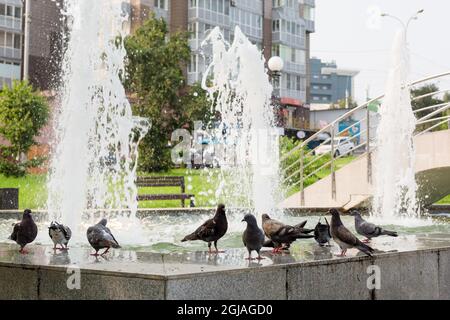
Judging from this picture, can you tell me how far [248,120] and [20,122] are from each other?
19.6m

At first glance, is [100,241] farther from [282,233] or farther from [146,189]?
[146,189]

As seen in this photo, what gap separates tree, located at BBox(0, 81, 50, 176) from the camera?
32094mm

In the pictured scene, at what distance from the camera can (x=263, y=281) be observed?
5.21m

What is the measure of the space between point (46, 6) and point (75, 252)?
43619 millimetres

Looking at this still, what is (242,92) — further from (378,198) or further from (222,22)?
(222,22)

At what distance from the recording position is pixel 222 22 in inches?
2133

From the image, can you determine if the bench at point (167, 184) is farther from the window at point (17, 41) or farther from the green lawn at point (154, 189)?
the window at point (17, 41)

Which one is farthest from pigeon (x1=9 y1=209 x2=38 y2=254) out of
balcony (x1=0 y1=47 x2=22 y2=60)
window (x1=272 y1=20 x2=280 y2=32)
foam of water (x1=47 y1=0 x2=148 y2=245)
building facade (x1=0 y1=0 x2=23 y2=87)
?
window (x1=272 y1=20 x2=280 y2=32)

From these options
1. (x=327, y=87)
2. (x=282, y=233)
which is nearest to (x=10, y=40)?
(x=282, y=233)

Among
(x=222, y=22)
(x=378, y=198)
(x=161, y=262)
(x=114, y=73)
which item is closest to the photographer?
(x=161, y=262)

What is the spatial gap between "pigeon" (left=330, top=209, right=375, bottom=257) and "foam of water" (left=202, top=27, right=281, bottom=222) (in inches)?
311

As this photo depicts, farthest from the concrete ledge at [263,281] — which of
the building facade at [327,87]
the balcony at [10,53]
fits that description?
A: the building facade at [327,87]

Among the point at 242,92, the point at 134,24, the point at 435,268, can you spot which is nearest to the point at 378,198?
the point at 242,92

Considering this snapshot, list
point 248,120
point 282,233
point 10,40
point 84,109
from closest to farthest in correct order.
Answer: point 282,233
point 84,109
point 248,120
point 10,40
